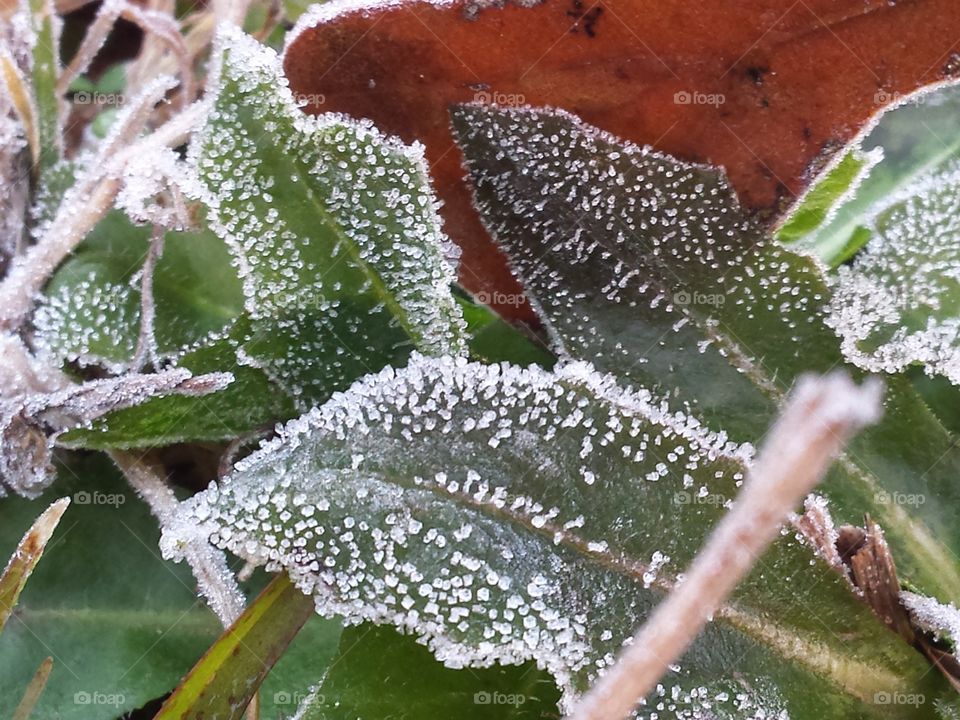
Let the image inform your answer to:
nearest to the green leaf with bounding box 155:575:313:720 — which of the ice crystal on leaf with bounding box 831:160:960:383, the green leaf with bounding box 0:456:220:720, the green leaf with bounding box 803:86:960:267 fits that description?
the green leaf with bounding box 0:456:220:720

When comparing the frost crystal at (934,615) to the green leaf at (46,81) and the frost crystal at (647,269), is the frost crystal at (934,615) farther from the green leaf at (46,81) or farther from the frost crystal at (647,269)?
the green leaf at (46,81)

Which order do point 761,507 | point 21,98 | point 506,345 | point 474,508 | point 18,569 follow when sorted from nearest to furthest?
point 761,507 → point 474,508 → point 18,569 → point 506,345 → point 21,98

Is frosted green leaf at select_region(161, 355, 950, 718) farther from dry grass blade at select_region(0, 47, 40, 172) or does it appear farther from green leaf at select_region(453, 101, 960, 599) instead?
dry grass blade at select_region(0, 47, 40, 172)

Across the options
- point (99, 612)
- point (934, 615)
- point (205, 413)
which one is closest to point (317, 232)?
point (205, 413)

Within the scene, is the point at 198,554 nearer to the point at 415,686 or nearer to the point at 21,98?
the point at 415,686

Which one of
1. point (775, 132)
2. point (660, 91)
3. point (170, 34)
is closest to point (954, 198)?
point (775, 132)

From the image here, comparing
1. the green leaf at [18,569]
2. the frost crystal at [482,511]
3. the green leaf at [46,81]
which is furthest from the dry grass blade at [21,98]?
the frost crystal at [482,511]

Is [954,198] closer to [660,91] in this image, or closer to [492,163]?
[660,91]
